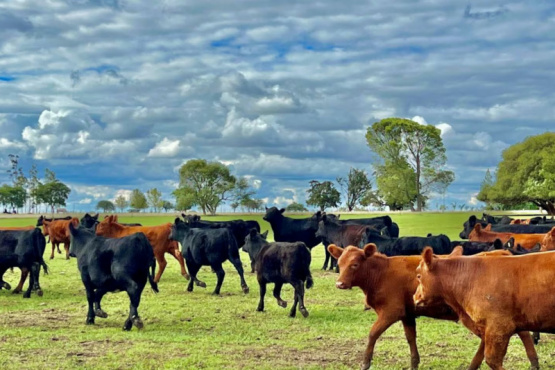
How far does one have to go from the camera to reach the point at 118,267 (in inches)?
458

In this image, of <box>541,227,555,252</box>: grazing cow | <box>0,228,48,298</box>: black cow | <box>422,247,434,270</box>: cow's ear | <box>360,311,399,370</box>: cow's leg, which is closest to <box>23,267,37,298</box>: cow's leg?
<box>0,228,48,298</box>: black cow

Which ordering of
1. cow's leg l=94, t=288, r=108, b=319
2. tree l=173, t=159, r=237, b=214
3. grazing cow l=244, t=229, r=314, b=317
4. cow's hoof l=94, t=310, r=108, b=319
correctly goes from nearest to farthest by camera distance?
cow's leg l=94, t=288, r=108, b=319 < cow's hoof l=94, t=310, r=108, b=319 < grazing cow l=244, t=229, r=314, b=317 < tree l=173, t=159, r=237, b=214

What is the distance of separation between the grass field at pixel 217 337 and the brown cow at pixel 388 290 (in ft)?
1.66

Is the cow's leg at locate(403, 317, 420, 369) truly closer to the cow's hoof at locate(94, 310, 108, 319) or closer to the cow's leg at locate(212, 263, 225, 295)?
the cow's hoof at locate(94, 310, 108, 319)

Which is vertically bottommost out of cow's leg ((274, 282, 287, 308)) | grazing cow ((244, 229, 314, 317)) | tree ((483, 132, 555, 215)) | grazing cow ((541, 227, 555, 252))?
cow's leg ((274, 282, 287, 308))

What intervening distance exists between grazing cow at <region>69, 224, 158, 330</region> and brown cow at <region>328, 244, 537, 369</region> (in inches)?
154

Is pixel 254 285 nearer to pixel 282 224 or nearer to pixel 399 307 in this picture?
pixel 282 224

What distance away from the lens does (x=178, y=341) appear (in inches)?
411

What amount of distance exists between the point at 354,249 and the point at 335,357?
59.2 inches

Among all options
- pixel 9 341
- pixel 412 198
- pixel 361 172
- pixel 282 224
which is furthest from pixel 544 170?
pixel 9 341

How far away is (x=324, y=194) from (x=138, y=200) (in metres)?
34.9

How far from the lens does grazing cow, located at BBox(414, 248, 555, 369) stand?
23.0 ft

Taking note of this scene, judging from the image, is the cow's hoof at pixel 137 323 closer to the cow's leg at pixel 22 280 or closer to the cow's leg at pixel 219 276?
the cow's leg at pixel 219 276

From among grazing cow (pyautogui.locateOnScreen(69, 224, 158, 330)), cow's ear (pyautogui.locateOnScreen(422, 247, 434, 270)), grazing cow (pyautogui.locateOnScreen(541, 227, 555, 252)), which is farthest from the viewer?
grazing cow (pyautogui.locateOnScreen(541, 227, 555, 252))
